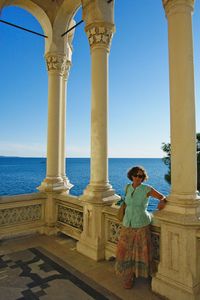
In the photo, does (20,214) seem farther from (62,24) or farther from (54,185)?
(62,24)

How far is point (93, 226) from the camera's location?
213 inches

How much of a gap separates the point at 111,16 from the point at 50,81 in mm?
2655

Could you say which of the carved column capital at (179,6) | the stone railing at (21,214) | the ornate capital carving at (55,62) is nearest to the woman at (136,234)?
the carved column capital at (179,6)

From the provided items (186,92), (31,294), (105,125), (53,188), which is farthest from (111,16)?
(31,294)

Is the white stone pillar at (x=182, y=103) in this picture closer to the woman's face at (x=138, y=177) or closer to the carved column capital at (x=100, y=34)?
the woman's face at (x=138, y=177)

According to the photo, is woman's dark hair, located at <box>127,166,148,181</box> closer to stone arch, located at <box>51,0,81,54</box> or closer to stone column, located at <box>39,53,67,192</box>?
stone column, located at <box>39,53,67,192</box>

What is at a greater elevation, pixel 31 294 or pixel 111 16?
pixel 111 16

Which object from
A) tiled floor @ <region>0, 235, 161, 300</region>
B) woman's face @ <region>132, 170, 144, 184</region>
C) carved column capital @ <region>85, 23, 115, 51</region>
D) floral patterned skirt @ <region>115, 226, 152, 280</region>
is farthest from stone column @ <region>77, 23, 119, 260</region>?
woman's face @ <region>132, 170, 144, 184</region>

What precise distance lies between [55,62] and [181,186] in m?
5.37

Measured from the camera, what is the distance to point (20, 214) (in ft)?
22.3

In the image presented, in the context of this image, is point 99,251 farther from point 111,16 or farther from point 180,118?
point 111,16

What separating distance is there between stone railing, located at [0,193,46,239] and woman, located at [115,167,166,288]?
11.7 ft

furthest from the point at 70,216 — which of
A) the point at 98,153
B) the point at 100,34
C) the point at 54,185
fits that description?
the point at 100,34

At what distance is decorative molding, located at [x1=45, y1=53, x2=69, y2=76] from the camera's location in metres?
7.30
